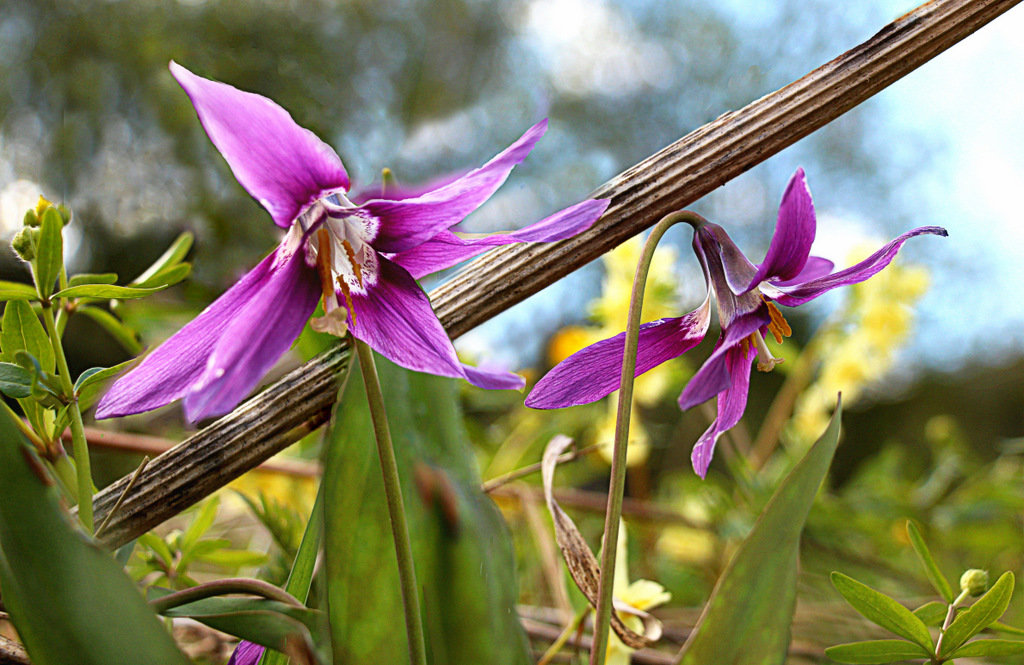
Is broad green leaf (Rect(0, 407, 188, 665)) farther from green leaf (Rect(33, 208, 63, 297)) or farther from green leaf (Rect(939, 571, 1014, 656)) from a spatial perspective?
green leaf (Rect(939, 571, 1014, 656))

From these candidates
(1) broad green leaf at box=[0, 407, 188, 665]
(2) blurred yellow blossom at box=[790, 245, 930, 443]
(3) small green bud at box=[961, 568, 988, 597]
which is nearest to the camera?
(1) broad green leaf at box=[0, 407, 188, 665]

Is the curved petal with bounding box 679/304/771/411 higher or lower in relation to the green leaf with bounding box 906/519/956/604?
higher

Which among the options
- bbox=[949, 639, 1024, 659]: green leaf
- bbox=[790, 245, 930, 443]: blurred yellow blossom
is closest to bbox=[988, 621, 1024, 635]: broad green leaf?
bbox=[949, 639, 1024, 659]: green leaf

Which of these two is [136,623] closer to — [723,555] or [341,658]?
[341,658]

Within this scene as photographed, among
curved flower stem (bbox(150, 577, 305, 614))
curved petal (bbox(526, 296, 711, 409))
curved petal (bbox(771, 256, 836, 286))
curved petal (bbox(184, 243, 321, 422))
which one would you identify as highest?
curved petal (bbox(184, 243, 321, 422))

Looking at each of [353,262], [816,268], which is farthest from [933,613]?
[353,262]
